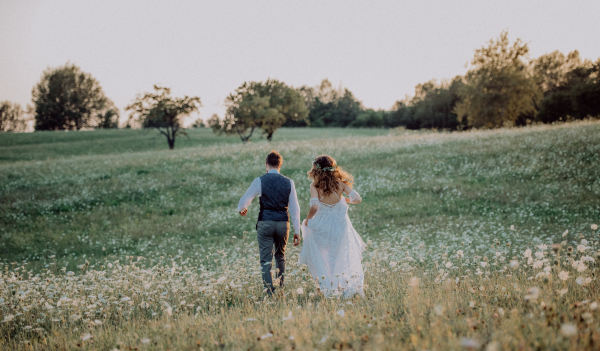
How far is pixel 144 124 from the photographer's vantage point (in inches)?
1697

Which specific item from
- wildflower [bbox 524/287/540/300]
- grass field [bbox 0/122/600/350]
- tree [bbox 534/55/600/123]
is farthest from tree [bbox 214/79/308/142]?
wildflower [bbox 524/287/540/300]

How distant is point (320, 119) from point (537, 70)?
1963 inches

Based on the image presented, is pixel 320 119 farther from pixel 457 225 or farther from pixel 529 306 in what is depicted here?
pixel 529 306

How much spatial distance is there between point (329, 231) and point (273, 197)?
3.87ft

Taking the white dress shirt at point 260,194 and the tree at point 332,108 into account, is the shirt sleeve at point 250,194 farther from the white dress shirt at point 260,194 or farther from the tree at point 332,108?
the tree at point 332,108

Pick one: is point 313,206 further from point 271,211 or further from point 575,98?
point 575,98

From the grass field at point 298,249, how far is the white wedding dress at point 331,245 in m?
0.43

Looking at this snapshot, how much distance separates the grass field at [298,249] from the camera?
3.72m

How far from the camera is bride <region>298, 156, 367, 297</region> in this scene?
6238mm

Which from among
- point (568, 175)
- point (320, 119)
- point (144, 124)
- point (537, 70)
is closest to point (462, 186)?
point (568, 175)

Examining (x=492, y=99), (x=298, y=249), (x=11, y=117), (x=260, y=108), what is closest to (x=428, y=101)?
(x=492, y=99)

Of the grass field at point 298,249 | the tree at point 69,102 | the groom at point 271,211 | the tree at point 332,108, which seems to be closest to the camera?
the grass field at point 298,249

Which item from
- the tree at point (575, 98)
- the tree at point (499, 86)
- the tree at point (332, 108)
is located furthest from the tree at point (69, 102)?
the tree at point (575, 98)

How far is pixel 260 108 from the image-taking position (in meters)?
43.8
